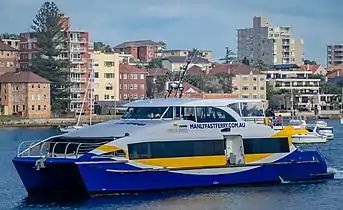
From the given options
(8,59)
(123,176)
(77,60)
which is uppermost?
(8,59)

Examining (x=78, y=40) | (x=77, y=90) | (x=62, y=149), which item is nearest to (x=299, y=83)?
(x=78, y=40)

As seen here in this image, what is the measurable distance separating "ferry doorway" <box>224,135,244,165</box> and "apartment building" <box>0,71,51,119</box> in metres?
72.7

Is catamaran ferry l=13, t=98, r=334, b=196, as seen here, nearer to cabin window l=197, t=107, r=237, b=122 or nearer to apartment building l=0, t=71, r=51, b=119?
cabin window l=197, t=107, r=237, b=122

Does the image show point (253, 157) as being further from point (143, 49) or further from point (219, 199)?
point (143, 49)

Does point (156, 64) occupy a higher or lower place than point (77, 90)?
higher

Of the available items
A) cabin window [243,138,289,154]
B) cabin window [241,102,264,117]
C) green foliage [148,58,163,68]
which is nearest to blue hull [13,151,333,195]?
cabin window [243,138,289,154]

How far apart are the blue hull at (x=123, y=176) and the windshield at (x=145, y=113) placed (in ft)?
7.83

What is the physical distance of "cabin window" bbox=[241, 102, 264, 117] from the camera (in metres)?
30.0

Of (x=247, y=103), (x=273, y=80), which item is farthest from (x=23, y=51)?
(x=247, y=103)

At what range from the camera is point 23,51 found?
108 meters

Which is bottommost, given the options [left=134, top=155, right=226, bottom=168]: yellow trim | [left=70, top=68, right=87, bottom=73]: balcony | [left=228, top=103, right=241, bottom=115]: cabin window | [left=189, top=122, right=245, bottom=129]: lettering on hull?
[left=134, top=155, right=226, bottom=168]: yellow trim

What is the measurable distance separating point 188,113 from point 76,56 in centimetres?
7792

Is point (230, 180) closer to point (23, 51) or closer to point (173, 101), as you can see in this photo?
point (173, 101)

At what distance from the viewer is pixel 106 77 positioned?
4414 inches
